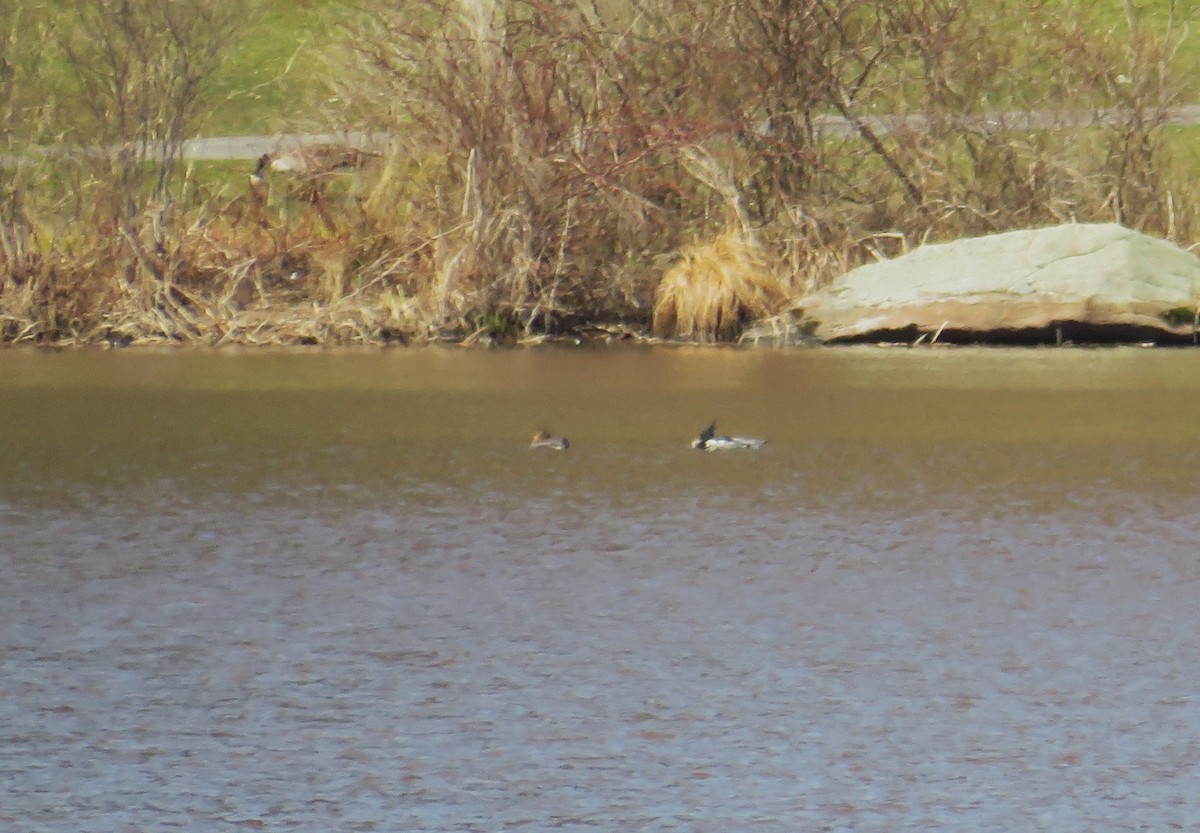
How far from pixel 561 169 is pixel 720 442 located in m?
8.45

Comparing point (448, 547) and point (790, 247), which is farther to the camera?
point (790, 247)

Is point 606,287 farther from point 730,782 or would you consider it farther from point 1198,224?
point 730,782

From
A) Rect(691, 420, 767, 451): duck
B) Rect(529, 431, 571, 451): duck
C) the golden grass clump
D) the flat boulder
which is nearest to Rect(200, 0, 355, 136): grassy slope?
the golden grass clump

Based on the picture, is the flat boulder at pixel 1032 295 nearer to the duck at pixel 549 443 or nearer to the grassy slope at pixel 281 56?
the duck at pixel 549 443

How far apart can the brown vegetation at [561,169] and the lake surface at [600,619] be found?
18.9 ft

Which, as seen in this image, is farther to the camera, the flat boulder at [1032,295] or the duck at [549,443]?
the flat boulder at [1032,295]

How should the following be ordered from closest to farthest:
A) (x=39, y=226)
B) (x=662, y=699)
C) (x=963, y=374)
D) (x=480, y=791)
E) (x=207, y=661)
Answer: (x=480, y=791)
(x=662, y=699)
(x=207, y=661)
(x=963, y=374)
(x=39, y=226)

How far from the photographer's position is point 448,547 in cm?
933

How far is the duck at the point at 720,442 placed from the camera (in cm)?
1237

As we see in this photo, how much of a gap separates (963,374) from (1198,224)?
250 inches

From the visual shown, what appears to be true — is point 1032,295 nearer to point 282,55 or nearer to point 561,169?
point 561,169

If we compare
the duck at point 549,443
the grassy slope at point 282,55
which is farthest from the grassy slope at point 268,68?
the duck at point 549,443

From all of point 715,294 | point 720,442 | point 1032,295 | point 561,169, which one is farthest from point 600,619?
point 561,169

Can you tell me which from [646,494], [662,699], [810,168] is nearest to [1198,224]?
[810,168]
